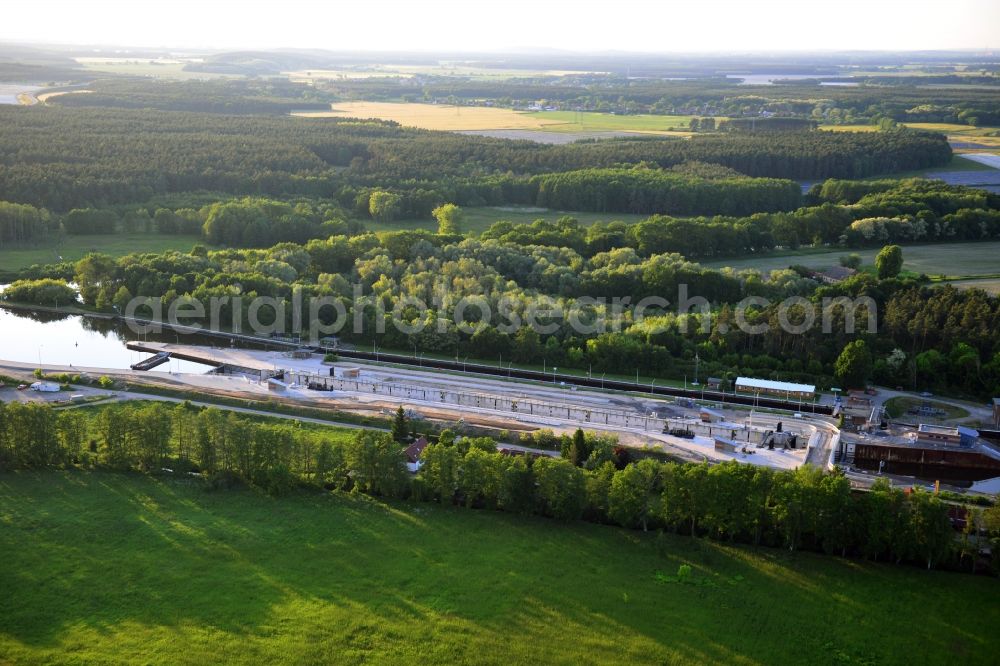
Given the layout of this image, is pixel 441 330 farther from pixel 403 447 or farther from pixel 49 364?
pixel 49 364

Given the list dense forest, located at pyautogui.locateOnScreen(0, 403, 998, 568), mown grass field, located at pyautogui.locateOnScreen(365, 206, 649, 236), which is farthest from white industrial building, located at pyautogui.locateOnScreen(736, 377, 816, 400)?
mown grass field, located at pyautogui.locateOnScreen(365, 206, 649, 236)

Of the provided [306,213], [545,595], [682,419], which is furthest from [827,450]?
[306,213]

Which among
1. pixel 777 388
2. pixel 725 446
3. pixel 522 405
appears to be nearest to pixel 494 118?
pixel 777 388

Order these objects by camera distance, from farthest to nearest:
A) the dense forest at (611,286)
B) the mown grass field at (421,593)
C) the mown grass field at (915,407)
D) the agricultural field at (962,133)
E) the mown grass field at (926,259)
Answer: the agricultural field at (962,133) < the mown grass field at (926,259) < the dense forest at (611,286) < the mown grass field at (915,407) < the mown grass field at (421,593)

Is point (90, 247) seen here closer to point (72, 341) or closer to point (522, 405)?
point (72, 341)

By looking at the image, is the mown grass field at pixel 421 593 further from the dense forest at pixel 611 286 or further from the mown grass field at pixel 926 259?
the mown grass field at pixel 926 259

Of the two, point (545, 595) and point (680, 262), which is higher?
point (680, 262)

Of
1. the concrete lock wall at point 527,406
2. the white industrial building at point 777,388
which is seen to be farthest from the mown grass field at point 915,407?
the concrete lock wall at point 527,406
